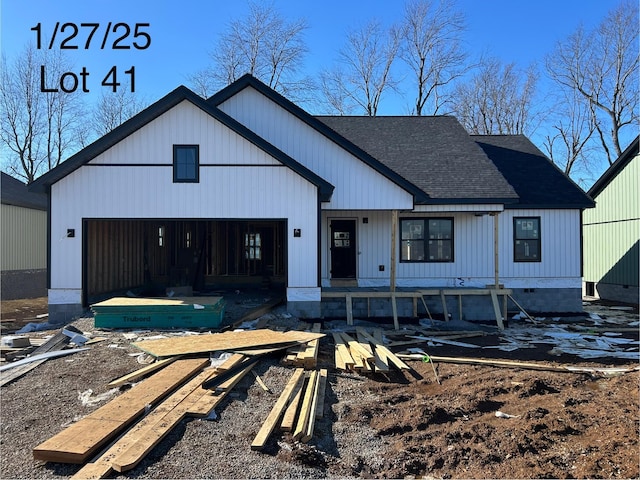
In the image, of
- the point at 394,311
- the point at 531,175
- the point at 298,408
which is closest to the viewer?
the point at 298,408

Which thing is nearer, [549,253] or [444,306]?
[444,306]

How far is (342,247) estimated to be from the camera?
14.8 meters

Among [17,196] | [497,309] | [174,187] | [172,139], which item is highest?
[172,139]

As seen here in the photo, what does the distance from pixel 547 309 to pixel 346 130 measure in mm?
9448

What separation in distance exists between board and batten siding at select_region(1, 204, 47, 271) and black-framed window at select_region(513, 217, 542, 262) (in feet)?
64.8

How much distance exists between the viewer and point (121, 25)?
10195 millimetres

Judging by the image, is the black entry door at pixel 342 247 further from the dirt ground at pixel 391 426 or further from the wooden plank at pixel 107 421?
the wooden plank at pixel 107 421

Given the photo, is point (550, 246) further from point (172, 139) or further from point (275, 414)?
point (275, 414)

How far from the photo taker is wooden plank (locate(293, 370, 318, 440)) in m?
4.90

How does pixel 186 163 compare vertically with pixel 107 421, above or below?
above

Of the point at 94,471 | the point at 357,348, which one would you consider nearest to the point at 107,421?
the point at 94,471

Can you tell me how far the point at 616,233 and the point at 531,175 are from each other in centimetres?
606

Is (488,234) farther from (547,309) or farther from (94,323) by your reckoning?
(94,323)

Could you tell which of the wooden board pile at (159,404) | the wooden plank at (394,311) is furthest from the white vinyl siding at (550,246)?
the wooden board pile at (159,404)
